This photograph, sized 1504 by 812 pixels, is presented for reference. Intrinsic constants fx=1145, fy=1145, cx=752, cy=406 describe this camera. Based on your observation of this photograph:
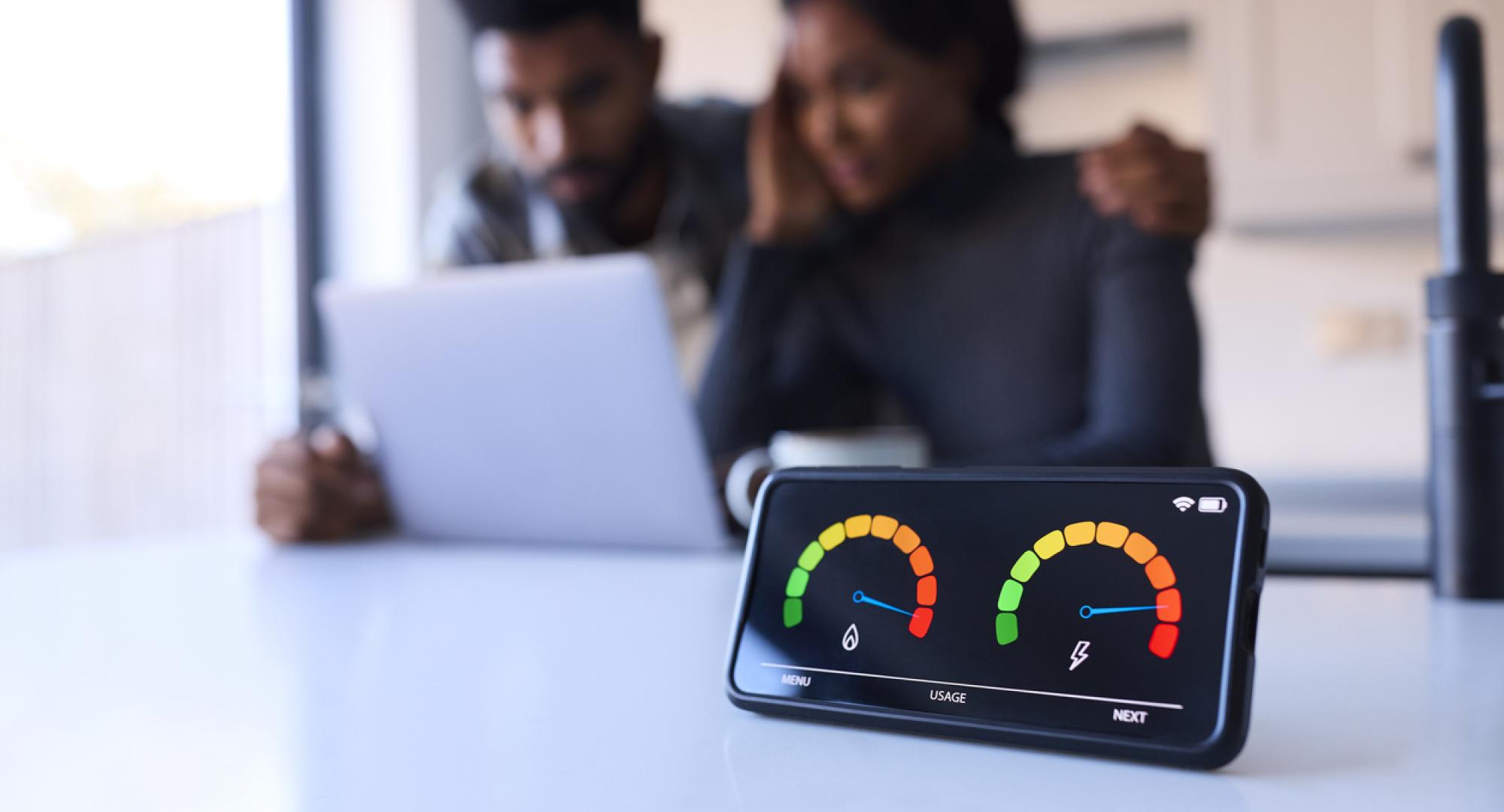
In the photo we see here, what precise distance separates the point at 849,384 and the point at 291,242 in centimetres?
178

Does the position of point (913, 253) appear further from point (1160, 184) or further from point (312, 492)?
point (312, 492)

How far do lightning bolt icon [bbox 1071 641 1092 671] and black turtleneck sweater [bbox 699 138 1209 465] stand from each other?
1.07 meters

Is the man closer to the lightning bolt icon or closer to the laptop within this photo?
the laptop

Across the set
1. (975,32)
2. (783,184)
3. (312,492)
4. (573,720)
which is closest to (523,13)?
(783,184)

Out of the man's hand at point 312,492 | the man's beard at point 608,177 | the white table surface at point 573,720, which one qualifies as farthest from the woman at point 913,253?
the white table surface at point 573,720

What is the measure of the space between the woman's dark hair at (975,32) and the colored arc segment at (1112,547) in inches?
48.3

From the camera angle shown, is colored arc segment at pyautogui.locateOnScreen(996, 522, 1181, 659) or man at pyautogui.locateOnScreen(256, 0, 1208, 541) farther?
man at pyautogui.locateOnScreen(256, 0, 1208, 541)

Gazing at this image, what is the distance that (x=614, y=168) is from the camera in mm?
1698

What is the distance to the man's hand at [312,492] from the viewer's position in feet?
3.54

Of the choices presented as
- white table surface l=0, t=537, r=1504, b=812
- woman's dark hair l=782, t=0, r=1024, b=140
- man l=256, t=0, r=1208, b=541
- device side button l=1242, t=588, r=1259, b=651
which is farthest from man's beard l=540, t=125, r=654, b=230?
device side button l=1242, t=588, r=1259, b=651

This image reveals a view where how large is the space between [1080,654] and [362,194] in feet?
9.24

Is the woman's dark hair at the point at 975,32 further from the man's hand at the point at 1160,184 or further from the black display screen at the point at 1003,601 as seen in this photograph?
the black display screen at the point at 1003,601

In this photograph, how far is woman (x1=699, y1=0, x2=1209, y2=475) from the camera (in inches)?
58.0

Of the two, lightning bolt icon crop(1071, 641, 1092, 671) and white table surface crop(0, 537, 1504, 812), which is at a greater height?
lightning bolt icon crop(1071, 641, 1092, 671)
